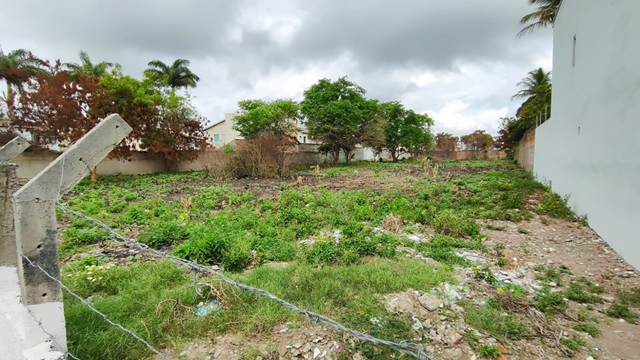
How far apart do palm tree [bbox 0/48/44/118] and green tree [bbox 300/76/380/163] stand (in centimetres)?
1338

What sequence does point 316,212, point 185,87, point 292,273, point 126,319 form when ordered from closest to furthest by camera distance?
point 126,319 < point 292,273 < point 316,212 < point 185,87

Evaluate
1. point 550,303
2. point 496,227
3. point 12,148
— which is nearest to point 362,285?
point 550,303

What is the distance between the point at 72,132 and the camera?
11031mm

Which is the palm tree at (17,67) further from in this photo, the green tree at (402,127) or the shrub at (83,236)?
the green tree at (402,127)

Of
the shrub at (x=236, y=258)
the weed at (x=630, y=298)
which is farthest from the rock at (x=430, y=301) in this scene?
the shrub at (x=236, y=258)

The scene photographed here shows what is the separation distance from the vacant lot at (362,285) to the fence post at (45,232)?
3.04 feet

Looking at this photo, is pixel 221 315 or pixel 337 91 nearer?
pixel 221 315

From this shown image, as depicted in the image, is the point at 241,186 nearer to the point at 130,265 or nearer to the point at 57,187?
the point at 130,265

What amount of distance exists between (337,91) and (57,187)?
66.4 ft

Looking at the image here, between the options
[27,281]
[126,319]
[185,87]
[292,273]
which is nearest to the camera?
[27,281]

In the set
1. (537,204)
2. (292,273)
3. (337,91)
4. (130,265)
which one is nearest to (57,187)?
(292,273)

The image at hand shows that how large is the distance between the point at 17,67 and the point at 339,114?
63.8ft

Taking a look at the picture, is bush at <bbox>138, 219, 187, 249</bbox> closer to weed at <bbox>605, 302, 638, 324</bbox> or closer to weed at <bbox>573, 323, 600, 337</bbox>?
weed at <bbox>573, 323, 600, 337</bbox>

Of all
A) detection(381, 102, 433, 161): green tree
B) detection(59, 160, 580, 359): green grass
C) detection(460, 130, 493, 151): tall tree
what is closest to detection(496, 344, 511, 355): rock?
detection(59, 160, 580, 359): green grass
